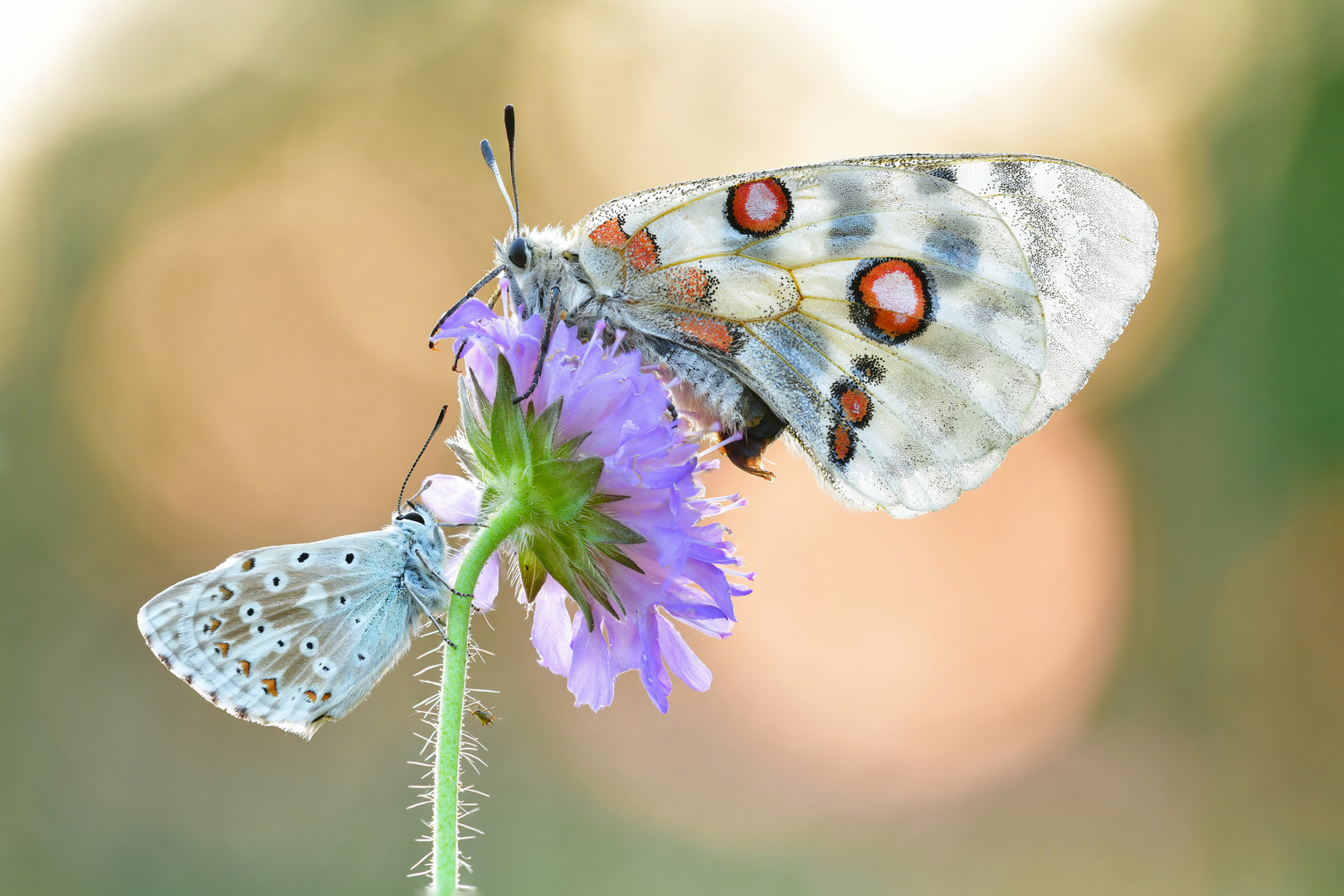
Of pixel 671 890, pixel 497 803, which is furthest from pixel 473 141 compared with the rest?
pixel 671 890

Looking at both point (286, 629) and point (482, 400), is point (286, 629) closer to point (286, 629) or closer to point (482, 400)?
point (286, 629)

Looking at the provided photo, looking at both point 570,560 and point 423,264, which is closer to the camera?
point 570,560

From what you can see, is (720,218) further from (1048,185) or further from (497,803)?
(497,803)

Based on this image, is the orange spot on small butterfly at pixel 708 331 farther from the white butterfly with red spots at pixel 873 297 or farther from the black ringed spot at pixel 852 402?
the black ringed spot at pixel 852 402

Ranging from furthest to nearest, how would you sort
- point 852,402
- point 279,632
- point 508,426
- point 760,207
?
point 852,402, point 760,207, point 508,426, point 279,632

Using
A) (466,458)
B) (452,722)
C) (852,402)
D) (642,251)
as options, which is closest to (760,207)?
(642,251)

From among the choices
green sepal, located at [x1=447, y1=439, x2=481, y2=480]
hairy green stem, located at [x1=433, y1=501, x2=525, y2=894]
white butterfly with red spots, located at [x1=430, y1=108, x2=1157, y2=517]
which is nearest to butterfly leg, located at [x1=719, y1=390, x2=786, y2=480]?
white butterfly with red spots, located at [x1=430, y1=108, x2=1157, y2=517]
